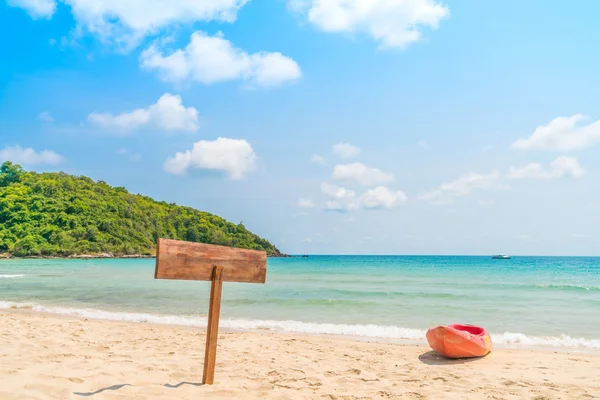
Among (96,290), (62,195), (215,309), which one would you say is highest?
(62,195)

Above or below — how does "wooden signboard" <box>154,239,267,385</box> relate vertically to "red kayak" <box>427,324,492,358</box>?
above

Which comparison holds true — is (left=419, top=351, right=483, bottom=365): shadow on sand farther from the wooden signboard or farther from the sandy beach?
the wooden signboard

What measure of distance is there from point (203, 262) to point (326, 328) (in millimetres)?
7760

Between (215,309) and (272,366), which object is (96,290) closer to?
(272,366)

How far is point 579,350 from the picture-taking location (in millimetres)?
9359

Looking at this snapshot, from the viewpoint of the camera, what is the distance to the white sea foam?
402 inches

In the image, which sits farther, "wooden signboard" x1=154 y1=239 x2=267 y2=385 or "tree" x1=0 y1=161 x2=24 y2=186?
"tree" x1=0 y1=161 x2=24 y2=186

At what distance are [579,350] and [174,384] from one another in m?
8.76


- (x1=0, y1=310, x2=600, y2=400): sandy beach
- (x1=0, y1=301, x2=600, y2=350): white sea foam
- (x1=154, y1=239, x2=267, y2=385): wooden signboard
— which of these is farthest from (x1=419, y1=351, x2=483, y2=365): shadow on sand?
(x1=154, y1=239, x2=267, y2=385): wooden signboard

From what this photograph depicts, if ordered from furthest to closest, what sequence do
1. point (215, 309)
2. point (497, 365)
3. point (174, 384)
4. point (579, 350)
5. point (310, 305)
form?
point (310, 305)
point (579, 350)
point (497, 365)
point (174, 384)
point (215, 309)

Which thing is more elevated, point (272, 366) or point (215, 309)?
point (215, 309)

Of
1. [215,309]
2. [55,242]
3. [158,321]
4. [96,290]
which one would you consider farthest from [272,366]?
[55,242]

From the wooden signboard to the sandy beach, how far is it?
0.76 meters

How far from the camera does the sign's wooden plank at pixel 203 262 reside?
173 inches
